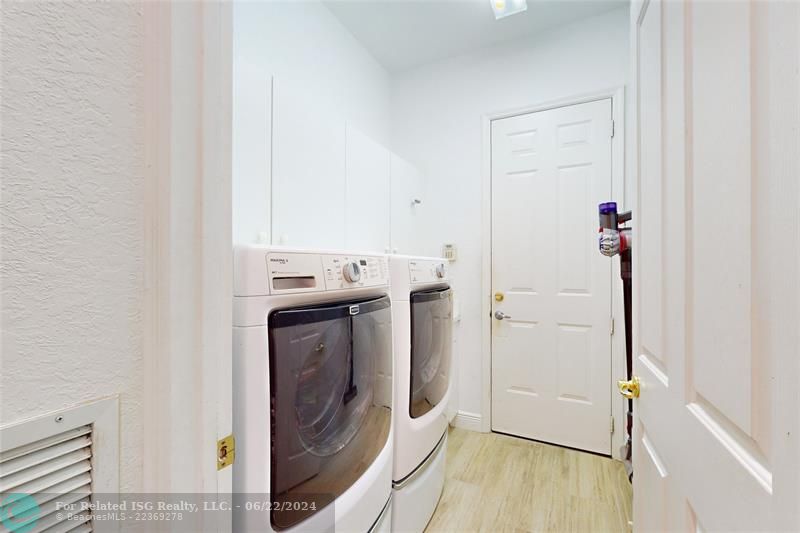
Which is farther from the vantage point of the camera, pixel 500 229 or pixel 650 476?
pixel 500 229

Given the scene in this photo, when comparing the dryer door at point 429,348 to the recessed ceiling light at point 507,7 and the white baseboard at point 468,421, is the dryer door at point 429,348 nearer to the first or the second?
the white baseboard at point 468,421

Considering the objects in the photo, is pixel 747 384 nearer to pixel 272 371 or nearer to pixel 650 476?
pixel 650 476

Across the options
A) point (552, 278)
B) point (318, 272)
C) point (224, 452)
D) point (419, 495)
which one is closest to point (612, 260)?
point (552, 278)

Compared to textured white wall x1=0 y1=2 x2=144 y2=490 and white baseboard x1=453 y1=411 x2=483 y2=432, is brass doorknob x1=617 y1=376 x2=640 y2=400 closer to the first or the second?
textured white wall x1=0 y1=2 x2=144 y2=490

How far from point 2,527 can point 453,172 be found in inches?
105

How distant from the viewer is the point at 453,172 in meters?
2.68

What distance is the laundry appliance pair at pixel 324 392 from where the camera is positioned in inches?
29.3

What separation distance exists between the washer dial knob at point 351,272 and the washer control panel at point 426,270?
417 millimetres

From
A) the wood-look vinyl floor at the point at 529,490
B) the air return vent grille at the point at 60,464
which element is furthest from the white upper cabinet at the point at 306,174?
the wood-look vinyl floor at the point at 529,490

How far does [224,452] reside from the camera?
20.9 inches

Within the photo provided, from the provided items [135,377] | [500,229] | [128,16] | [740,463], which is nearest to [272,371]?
[135,377]

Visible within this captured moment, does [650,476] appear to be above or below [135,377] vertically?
below

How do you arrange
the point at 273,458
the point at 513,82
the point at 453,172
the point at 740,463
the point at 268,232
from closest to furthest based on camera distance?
the point at 740,463, the point at 273,458, the point at 268,232, the point at 513,82, the point at 453,172

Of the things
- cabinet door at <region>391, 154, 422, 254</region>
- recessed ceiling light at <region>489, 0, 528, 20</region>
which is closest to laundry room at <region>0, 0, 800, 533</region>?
cabinet door at <region>391, 154, 422, 254</region>
